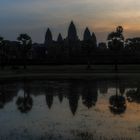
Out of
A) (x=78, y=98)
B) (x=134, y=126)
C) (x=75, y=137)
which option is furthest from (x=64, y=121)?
(x=78, y=98)

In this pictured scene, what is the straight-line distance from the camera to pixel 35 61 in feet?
385

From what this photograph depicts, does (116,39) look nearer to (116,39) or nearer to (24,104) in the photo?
(116,39)

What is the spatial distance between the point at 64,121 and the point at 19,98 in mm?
12910

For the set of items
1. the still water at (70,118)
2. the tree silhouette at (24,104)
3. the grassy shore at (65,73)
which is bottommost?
the grassy shore at (65,73)

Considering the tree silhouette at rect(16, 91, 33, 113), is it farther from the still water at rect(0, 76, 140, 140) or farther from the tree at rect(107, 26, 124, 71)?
the tree at rect(107, 26, 124, 71)

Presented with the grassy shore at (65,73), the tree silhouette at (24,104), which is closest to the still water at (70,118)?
the tree silhouette at (24,104)

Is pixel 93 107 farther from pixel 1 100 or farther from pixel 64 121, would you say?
pixel 1 100

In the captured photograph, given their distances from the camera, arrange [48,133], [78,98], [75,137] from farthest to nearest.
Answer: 1. [78,98]
2. [48,133]
3. [75,137]

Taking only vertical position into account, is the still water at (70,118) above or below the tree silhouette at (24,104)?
above

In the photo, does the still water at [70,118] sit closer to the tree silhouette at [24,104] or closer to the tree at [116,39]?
the tree silhouette at [24,104]

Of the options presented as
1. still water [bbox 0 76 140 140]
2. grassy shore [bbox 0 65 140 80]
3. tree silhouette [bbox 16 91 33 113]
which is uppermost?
still water [bbox 0 76 140 140]

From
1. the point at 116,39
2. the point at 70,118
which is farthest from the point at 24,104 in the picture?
the point at 116,39

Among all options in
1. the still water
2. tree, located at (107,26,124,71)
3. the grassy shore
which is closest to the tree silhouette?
the still water

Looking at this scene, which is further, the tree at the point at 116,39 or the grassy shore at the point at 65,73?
the tree at the point at 116,39
